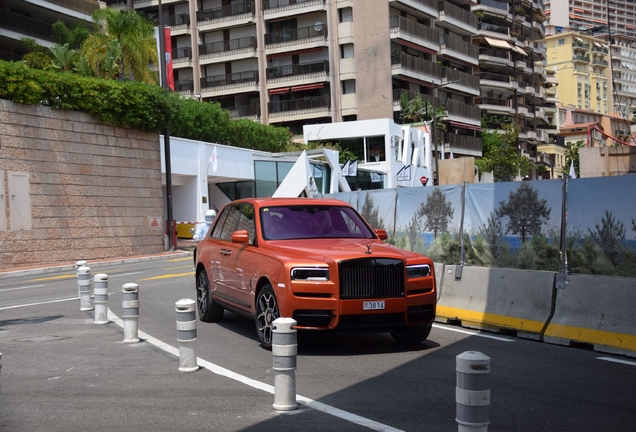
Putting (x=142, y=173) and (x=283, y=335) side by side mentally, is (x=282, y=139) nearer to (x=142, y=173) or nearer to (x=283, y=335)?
(x=142, y=173)

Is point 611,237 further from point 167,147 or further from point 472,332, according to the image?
point 167,147

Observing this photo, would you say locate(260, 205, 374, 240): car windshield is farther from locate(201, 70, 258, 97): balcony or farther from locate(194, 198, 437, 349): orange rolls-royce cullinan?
locate(201, 70, 258, 97): balcony

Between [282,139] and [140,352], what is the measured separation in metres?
48.0

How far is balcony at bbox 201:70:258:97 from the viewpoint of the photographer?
2692 inches

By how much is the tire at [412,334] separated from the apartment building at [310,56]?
5623 cm

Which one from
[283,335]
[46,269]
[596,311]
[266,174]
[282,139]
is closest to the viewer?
[283,335]

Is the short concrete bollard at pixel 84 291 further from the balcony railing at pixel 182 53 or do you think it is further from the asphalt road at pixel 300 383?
the balcony railing at pixel 182 53

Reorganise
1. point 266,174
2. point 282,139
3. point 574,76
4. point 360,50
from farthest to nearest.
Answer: point 574,76 < point 360,50 < point 282,139 < point 266,174

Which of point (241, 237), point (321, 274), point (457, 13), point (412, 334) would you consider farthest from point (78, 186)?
point (457, 13)

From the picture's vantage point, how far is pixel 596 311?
9.86 meters

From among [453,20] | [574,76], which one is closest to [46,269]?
[453,20]

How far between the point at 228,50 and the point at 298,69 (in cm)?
672

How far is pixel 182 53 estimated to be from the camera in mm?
70812

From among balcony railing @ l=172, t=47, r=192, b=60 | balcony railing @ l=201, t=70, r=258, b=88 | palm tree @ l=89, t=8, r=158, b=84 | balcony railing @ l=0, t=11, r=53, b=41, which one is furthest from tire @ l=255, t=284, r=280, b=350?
balcony railing @ l=172, t=47, r=192, b=60
